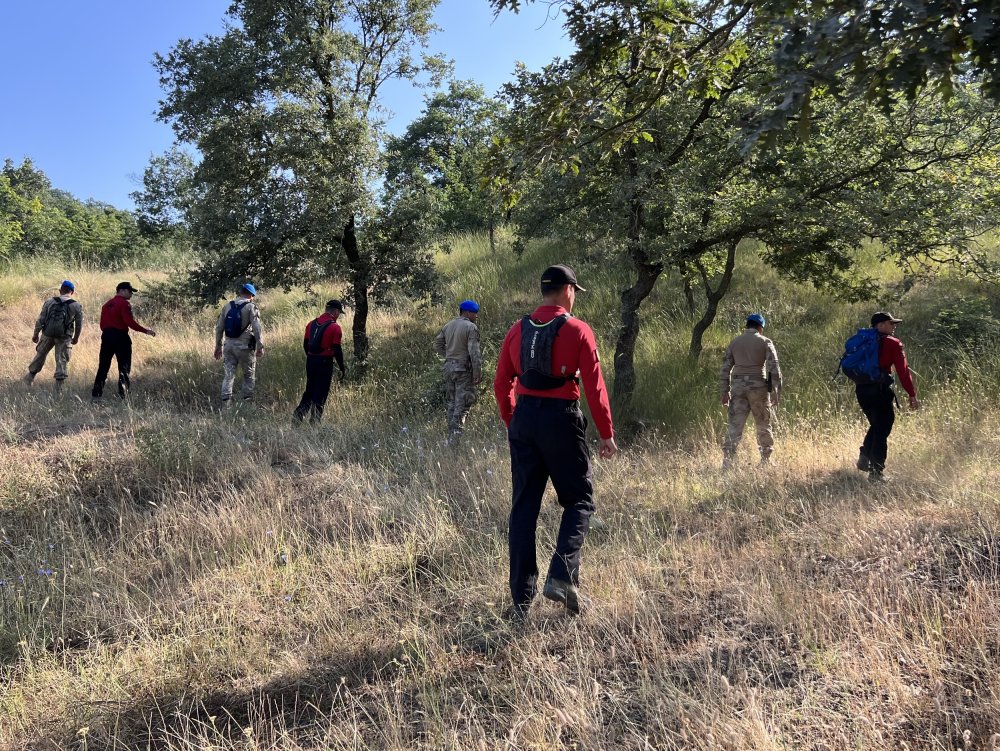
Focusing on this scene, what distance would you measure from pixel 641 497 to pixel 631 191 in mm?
4186

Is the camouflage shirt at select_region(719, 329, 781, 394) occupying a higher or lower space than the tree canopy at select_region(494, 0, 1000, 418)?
lower

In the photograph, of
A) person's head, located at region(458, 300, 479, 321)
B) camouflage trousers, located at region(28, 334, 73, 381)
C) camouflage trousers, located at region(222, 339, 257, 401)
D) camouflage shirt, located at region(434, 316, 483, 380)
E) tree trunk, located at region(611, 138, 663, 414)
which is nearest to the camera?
person's head, located at region(458, 300, 479, 321)

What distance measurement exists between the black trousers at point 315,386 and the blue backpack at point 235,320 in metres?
1.15

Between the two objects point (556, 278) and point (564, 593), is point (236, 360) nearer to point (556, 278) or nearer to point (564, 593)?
point (556, 278)

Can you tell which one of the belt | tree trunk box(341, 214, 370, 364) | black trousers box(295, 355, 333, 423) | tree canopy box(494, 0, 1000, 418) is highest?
tree canopy box(494, 0, 1000, 418)

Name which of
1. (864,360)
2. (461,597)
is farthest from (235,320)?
(864,360)

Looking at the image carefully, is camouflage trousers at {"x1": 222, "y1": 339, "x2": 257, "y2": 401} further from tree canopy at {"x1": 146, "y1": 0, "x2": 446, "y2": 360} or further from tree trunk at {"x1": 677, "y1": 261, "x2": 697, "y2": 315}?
Result: tree trunk at {"x1": 677, "y1": 261, "x2": 697, "y2": 315}

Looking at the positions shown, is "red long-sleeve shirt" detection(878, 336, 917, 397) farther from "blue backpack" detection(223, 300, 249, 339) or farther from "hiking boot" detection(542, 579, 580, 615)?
"blue backpack" detection(223, 300, 249, 339)

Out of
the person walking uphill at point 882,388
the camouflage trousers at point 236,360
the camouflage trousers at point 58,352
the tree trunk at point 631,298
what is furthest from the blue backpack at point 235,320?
the person walking uphill at point 882,388

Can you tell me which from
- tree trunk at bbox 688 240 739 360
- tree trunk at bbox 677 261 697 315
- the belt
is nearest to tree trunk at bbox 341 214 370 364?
tree trunk at bbox 677 261 697 315

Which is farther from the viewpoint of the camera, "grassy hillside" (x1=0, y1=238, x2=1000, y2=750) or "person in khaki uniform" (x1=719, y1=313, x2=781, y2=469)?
"person in khaki uniform" (x1=719, y1=313, x2=781, y2=469)

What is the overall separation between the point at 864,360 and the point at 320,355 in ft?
22.5

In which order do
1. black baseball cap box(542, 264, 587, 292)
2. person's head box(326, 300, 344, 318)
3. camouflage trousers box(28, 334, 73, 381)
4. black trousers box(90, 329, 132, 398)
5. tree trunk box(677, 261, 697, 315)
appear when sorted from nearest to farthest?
1. black baseball cap box(542, 264, 587, 292)
2. person's head box(326, 300, 344, 318)
3. black trousers box(90, 329, 132, 398)
4. camouflage trousers box(28, 334, 73, 381)
5. tree trunk box(677, 261, 697, 315)

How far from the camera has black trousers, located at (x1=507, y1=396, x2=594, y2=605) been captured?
345cm
